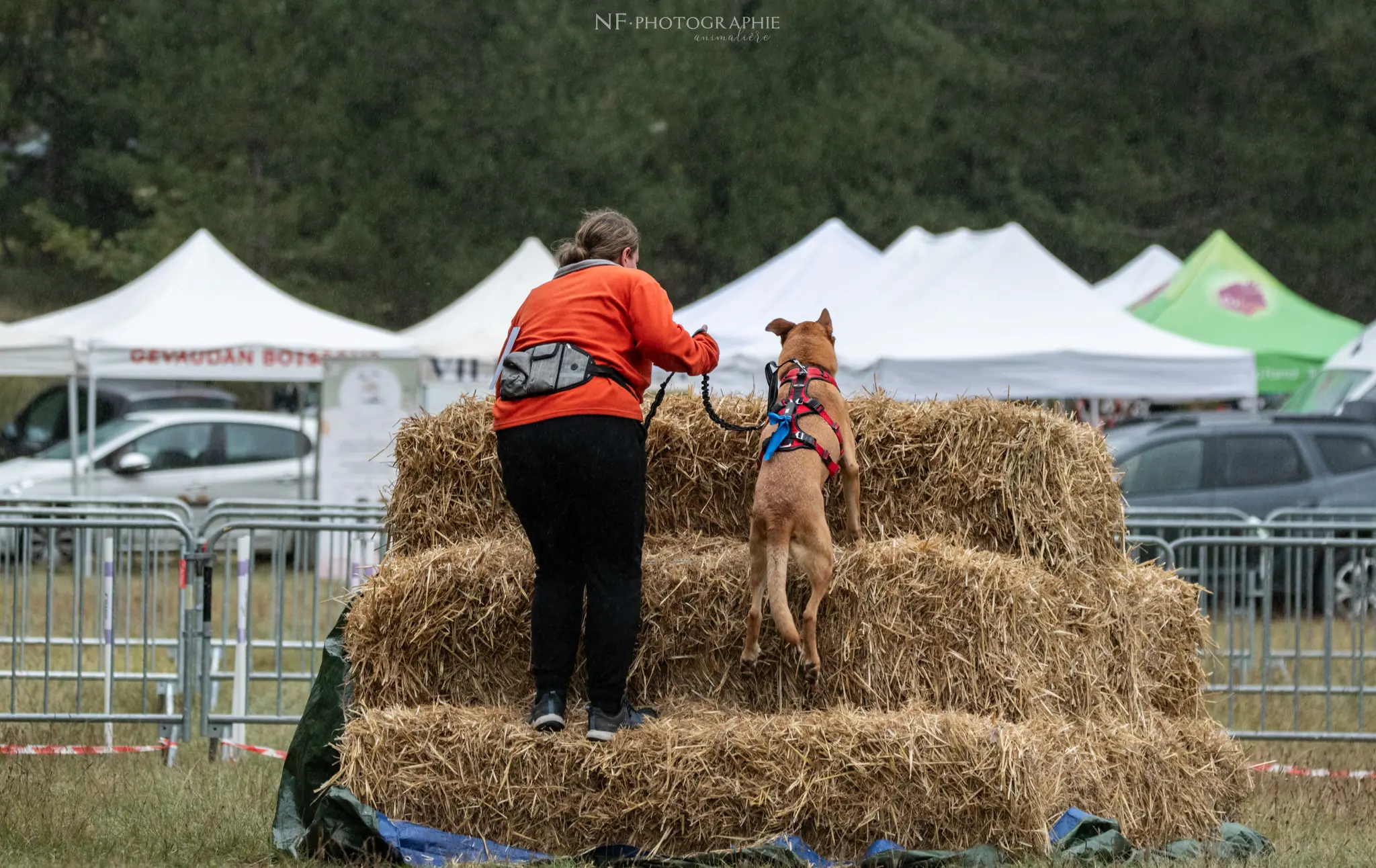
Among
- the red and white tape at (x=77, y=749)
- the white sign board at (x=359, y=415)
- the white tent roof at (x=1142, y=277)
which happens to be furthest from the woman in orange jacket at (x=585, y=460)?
the white tent roof at (x=1142, y=277)

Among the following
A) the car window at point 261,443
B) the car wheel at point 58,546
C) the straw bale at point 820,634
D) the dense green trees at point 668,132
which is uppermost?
the dense green trees at point 668,132

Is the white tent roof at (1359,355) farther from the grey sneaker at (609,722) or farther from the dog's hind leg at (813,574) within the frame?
the grey sneaker at (609,722)

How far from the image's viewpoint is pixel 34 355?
13.8 m

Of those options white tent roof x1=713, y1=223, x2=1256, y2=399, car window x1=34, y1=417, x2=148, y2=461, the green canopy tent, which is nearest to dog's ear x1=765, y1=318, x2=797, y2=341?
white tent roof x1=713, y1=223, x2=1256, y2=399

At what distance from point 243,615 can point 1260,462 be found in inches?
343

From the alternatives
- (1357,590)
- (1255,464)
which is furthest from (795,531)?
(1255,464)

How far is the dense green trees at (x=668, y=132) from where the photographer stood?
30.6 metres

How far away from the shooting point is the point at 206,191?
98.9 feet

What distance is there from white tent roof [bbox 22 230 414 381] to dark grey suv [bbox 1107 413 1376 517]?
7073 mm

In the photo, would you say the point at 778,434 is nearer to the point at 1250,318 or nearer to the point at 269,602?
the point at 269,602

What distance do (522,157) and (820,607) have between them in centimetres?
Answer: 2686

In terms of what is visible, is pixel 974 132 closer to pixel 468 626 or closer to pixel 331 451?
pixel 331 451

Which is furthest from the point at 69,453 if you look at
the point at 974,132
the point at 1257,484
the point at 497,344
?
the point at 974,132

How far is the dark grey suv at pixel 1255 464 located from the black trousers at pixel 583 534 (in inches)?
336
